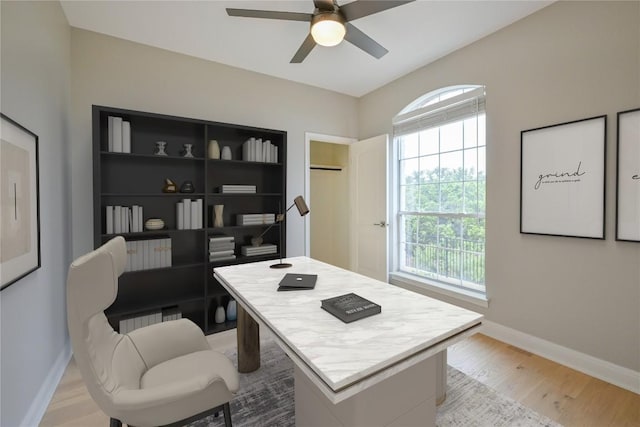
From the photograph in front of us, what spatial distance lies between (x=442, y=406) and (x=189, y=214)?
253 cm

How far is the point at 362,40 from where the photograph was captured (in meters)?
2.02

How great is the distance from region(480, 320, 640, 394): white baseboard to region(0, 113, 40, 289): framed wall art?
344 centimetres

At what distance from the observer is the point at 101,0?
217 centimetres

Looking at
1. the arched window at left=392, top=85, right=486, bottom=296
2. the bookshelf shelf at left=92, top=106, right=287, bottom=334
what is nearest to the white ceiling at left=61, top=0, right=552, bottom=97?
the arched window at left=392, top=85, right=486, bottom=296

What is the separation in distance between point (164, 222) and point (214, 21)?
1863 mm

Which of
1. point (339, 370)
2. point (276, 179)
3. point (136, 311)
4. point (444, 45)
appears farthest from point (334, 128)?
point (339, 370)

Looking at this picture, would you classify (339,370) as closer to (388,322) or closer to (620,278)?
Result: (388,322)

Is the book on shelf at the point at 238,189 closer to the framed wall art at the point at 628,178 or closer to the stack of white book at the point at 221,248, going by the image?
the stack of white book at the point at 221,248

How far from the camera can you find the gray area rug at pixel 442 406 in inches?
64.4

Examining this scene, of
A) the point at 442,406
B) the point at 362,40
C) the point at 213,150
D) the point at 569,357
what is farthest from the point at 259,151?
the point at 569,357

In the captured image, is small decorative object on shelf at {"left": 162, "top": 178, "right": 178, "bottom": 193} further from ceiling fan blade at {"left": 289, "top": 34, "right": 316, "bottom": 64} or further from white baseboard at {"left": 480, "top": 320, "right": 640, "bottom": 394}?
white baseboard at {"left": 480, "top": 320, "right": 640, "bottom": 394}

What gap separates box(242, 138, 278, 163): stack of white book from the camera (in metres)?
3.05

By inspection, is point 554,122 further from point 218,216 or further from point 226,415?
point 218,216

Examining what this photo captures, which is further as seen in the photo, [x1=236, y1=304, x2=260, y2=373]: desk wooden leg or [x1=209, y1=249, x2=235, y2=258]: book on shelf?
[x1=209, y1=249, x2=235, y2=258]: book on shelf
